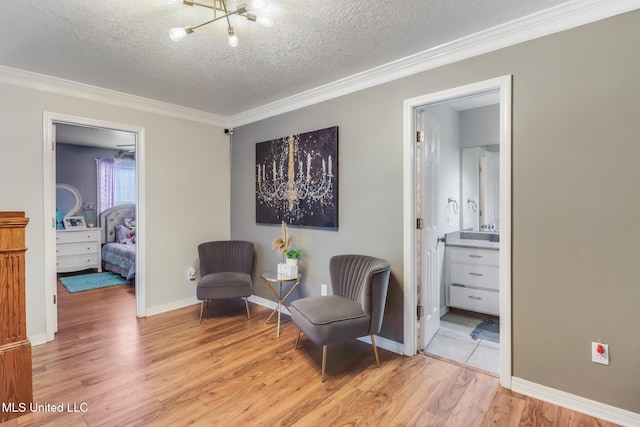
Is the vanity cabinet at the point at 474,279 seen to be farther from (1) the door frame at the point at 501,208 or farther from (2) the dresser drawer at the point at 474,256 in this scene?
(1) the door frame at the point at 501,208

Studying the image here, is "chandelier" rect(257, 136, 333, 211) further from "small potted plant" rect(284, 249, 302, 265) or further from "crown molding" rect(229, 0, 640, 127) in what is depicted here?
"crown molding" rect(229, 0, 640, 127)

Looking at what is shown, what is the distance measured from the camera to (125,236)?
5973 millimetres

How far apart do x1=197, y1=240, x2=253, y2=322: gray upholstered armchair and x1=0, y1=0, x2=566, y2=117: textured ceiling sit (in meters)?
1.83

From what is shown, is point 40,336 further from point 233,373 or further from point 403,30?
point 403,30

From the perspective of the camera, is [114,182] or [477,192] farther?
[114,182]

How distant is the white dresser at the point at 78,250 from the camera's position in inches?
217

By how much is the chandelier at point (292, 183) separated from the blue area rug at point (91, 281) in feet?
10.4

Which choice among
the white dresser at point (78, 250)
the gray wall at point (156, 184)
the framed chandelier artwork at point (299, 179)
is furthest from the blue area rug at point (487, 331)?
the white dresser at point (78, 250)

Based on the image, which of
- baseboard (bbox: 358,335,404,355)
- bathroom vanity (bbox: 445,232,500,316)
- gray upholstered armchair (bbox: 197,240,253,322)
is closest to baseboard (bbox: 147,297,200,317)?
gray upholstered armchair (bbox: 197,240,253,322)

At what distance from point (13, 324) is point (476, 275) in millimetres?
3889

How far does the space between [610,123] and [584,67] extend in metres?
0.37

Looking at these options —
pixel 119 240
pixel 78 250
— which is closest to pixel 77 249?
pixel 78 250

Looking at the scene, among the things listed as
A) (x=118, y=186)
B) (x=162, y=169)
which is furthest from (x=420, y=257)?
(x=118, y=186)

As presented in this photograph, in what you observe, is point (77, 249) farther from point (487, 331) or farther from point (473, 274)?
point (487, 331)
